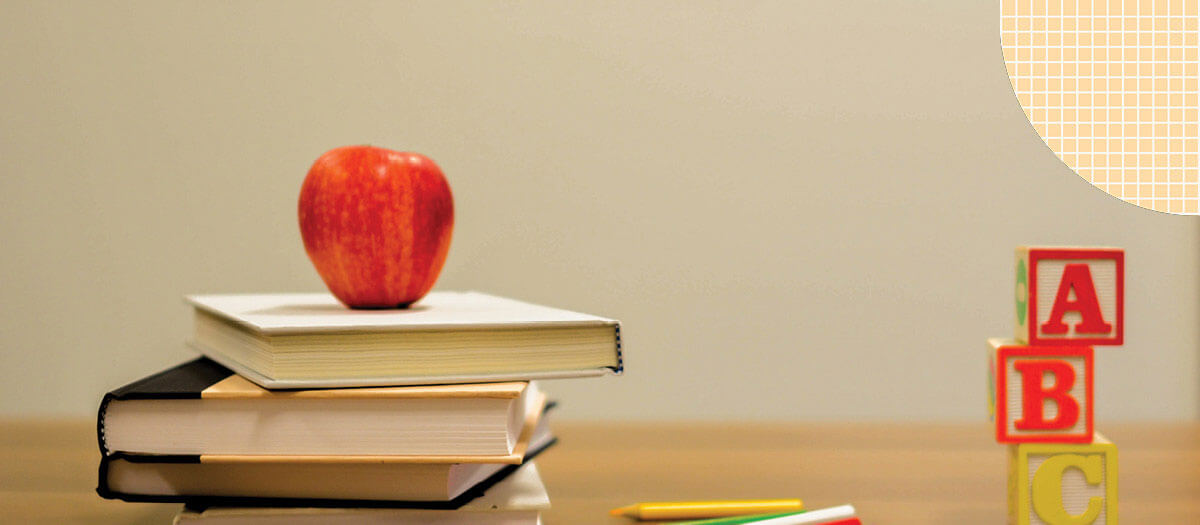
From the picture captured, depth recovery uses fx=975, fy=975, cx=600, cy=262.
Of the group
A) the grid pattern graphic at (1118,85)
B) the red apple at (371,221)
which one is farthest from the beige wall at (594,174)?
the red apple at (371,221)

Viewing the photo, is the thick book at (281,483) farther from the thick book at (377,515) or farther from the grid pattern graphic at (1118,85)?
the grid pattern graphic at (1118,85)

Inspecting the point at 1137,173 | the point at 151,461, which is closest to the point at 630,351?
the point at 1137,173

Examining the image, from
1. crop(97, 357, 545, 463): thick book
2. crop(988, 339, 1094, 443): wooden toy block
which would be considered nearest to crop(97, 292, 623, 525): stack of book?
crop(97, 357, 545, 463): thick book

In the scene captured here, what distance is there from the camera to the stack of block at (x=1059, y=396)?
1.79ft

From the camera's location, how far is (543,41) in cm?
118

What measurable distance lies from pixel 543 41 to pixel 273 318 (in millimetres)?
689

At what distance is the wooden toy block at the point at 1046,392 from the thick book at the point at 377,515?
27 centimetres

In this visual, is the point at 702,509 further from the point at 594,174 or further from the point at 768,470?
the point at 594,174

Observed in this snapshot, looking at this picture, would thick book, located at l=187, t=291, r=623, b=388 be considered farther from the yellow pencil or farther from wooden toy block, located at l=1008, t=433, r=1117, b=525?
wooden toy block, located at l=1008, t=433, r=1117, b=525

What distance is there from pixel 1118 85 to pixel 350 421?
0.82 m

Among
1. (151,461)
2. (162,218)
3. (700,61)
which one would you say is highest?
(700,61)

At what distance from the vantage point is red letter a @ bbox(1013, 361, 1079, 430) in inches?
21.7

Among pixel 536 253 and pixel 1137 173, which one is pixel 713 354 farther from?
pixel 1137 173

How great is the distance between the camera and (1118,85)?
0.96 m
